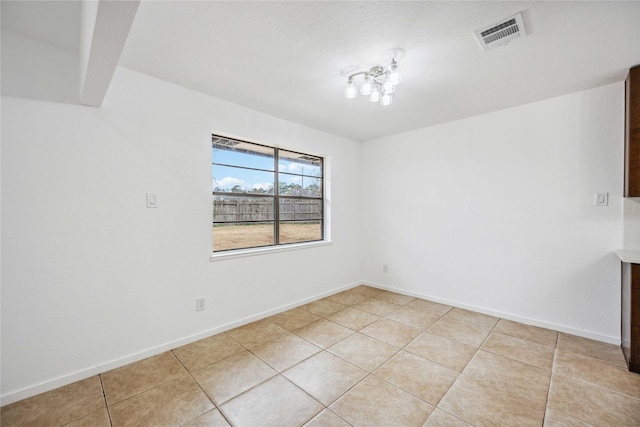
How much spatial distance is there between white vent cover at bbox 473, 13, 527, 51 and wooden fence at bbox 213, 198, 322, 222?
2.62 meters

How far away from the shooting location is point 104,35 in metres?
1.28

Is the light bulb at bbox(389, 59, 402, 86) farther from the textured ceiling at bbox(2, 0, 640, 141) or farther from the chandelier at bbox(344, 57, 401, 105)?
the textured ceiling at bbox(2, 0, 640, 141)

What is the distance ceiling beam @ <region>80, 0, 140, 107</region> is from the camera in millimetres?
1128

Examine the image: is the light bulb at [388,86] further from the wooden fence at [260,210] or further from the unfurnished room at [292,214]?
the wooden fence at [260,210]

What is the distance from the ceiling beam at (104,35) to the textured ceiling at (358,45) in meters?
0.36

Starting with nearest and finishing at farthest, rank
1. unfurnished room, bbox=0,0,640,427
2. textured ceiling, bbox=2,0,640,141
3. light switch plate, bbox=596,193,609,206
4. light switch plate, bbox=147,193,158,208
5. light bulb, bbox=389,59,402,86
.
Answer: textured ceiling, bbox=2,0,640,141 < unfurnished room, bbox=0,0,640,427 < light bulb, bbox=389,59,402,86 < light switch plate, bbox=147,193,158,208 < light switch plate, bbox=596,193,609,206

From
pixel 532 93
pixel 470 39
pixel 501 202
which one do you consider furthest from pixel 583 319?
pixel 470 39

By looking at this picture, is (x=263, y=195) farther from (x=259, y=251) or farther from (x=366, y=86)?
(x=366, y=86)

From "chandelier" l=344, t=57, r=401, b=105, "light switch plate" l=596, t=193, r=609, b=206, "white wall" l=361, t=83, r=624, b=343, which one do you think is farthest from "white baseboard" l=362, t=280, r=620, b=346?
"chandelier" l=344, t=57, r=401, b=105

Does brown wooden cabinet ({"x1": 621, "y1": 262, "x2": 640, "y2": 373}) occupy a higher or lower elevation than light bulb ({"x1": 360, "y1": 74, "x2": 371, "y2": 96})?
lower

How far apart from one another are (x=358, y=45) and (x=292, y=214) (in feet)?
7.59

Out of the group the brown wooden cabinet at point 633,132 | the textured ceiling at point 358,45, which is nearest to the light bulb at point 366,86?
the textured ceiling at point 358,45

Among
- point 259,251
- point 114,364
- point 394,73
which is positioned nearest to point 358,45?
point 394,73

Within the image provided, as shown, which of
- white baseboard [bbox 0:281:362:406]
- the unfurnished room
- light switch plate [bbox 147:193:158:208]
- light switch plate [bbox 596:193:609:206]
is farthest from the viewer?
light switch plate [bbox 596:193:609:206]
